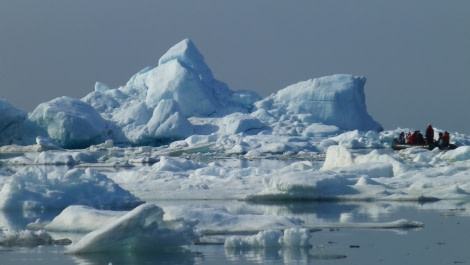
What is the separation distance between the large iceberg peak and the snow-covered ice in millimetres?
55

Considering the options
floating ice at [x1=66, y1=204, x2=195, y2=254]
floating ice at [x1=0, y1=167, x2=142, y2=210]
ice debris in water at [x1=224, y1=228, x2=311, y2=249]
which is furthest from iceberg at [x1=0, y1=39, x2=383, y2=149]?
ice debris in water at [x1=224, y1=228, x2=311, y2=249]

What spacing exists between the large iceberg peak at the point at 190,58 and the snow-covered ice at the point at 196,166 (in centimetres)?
6

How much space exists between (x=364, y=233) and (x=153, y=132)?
26446 millimetres

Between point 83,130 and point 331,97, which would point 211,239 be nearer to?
point 83,130

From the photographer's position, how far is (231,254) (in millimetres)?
6711

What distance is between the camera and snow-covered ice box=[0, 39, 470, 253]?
25.7ft

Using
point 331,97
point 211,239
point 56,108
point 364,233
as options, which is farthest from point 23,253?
point 331,97

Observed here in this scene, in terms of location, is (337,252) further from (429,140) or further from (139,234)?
(429,140)

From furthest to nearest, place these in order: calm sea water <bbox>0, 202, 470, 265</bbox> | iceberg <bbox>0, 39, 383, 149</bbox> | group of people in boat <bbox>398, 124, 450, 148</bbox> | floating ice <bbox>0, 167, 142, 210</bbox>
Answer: iceberg <bbox>0, 39, 383, 149</bbox>
group of people in boat <bbox>398, 124, 450, 148</bbox>
floating ice <bbox>0, 167, 142, 210</bbox>
calm sea water <bbox>0, 202, 470, 265</bbox>

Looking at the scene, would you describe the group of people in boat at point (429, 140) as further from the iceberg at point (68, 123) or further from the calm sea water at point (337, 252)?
the calm sea water at point (337, 252)

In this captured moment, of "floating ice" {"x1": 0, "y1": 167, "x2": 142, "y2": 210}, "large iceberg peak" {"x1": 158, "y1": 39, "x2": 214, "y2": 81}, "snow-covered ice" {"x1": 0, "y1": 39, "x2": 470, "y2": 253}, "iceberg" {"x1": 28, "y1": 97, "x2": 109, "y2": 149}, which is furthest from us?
"large iceberg peak" {"x1": 158, "y1": 39, "x2": 214, "y2": 81}

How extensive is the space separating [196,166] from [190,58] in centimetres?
2275

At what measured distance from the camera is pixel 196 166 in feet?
54.5

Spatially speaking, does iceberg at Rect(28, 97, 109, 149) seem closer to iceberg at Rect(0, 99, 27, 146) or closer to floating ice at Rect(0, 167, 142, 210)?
iceberg at Rect(0, 99, 27, 146)
